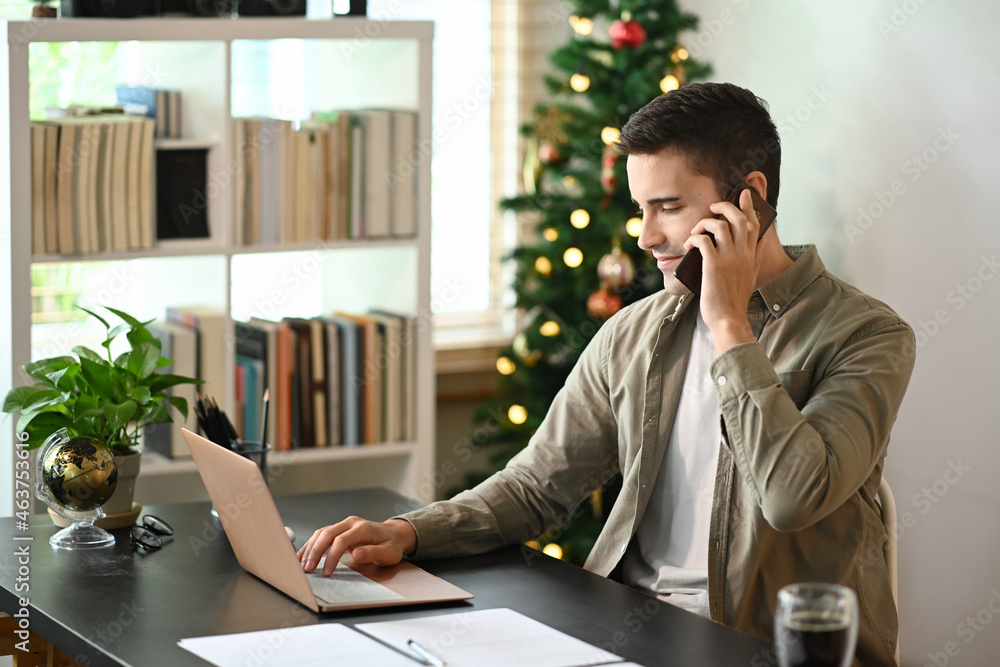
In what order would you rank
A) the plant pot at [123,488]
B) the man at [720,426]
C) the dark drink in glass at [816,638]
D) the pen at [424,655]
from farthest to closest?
the plant pot at [123,488] → the man at [720,426] → the pen at [424,655] → the dark drink in glass at [816,638]

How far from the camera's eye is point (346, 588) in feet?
5.18

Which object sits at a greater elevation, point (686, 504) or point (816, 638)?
point (816, 638)

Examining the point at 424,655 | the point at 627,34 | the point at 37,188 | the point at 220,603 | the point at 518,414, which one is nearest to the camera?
the point at 424,655

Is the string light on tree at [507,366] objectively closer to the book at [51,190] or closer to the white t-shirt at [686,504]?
the book at [51,190]

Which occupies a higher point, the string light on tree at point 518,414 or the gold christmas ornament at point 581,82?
the gold christmas ornament at point 581,82

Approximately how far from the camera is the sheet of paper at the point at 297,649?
130 centimetres

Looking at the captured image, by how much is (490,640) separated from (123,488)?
2.70 feet

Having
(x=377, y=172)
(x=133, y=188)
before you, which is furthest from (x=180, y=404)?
(x=377, y=172)

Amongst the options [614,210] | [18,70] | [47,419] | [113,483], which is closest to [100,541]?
[113,483]

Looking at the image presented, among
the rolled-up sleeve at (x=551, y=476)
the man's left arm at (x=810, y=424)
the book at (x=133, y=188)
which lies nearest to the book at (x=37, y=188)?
the book at (x=133, y=188)

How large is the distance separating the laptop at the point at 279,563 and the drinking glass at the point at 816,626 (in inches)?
23.7

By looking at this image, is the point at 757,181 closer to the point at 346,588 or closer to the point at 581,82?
the point at 346,588

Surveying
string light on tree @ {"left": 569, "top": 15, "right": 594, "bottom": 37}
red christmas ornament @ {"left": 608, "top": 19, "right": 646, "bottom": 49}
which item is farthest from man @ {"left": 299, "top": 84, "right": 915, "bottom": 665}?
string light on tree @ {"left": 569, "top": 15, "right": 594, "bottom": 37}

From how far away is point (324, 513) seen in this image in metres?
2.04
